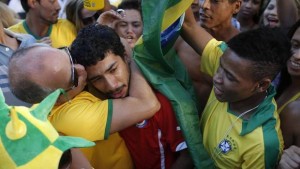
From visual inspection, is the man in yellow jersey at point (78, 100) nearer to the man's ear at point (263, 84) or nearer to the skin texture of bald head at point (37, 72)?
the skin texture of bald head at point (37, 72)

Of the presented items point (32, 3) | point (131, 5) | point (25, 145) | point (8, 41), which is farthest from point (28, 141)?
point (32, 3)

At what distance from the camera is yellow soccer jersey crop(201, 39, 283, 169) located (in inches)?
67.4

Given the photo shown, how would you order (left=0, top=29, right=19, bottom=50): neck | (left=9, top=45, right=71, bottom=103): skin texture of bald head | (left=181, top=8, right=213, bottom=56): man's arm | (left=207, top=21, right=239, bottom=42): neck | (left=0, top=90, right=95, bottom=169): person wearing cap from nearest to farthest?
(left=0, top=90, right=95, bottom=169): person wearing cap < (left=9, top=45, right=71, bottom=103): skin texture of bald head < (left=181, top=8, right=213, bottom=56): man's arm < (left=0, top=29, right=19, bottom=50): neck < (left=207, top=21, right=239, bottom=42): neck

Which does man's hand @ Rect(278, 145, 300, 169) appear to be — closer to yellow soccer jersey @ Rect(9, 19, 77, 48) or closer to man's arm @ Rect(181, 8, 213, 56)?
man's arm @ Rect(181, 8, 213, 56)

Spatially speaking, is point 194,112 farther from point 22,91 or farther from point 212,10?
point 212,10

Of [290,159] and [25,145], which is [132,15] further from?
[25,145]

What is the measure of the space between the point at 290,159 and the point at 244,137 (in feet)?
0.69

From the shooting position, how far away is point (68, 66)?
1.66 meters

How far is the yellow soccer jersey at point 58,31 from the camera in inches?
140

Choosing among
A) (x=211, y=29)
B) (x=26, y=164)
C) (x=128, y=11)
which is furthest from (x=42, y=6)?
(x=26, y=164)

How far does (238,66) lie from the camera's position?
5.89 ft

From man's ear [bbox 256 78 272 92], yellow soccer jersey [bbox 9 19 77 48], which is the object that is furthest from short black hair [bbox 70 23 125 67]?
yellow soccer jersey [bbox 9 19 77 48]

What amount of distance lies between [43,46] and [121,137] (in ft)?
1.96

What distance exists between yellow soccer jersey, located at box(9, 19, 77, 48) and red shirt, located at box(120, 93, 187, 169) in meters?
1.84
